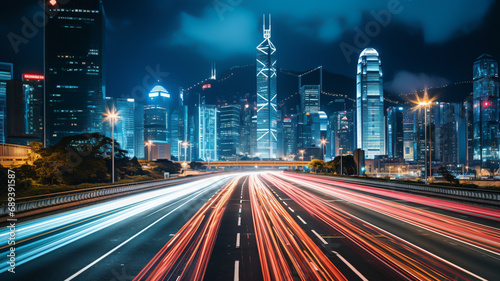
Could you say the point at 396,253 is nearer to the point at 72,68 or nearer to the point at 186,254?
the point at 186,254

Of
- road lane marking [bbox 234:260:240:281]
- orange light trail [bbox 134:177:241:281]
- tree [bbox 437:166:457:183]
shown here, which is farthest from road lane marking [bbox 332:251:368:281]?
tree [bbox 437:166:457:183]

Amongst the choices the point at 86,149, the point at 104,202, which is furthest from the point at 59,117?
the point at 104,202

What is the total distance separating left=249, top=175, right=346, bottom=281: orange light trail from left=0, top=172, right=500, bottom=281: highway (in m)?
0.04

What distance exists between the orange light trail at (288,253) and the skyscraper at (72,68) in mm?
203572

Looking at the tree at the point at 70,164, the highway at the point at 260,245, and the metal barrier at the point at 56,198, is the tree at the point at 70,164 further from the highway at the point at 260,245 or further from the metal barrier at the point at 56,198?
the highway at the point at 260,245

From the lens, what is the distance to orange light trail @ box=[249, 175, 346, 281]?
30.4ft

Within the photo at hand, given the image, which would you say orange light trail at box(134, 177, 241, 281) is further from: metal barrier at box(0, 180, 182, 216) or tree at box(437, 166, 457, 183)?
tree at box(437, 166, 457, 183)

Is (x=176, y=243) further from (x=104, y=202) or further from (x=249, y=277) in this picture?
(x=104, y=202)

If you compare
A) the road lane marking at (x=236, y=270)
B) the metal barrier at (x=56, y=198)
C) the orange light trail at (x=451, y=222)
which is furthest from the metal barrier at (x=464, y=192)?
the metal barrier at (x=56, y=198)

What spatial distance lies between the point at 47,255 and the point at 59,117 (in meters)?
209

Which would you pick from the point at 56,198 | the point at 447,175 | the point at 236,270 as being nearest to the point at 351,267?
the point at 236,270

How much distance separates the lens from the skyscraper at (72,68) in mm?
185375

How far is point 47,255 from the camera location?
1145 centimetres

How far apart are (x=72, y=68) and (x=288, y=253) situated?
216 meters
